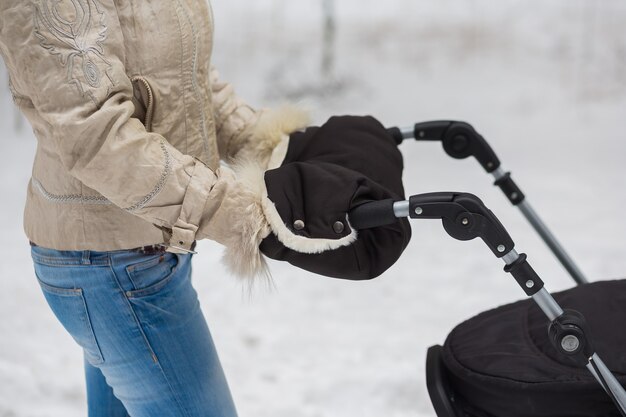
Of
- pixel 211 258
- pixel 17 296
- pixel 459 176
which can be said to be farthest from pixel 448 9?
pixel 17 296

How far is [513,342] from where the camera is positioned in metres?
1.25

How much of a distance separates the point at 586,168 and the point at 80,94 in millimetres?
3613

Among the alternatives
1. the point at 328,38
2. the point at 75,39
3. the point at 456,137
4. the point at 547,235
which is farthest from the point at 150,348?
the point at 328,38

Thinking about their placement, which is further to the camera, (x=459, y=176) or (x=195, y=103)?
(x=459, y=176)

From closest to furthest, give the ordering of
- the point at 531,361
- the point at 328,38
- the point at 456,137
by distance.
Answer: the point at 531,361, the point at 456,137, the point at 328,38

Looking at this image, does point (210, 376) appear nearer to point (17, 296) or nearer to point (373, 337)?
point (373, 337)

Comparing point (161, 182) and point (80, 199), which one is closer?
point (161, 182)

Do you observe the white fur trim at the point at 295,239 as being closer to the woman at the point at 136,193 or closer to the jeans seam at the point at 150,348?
the woman at the point at 136,193

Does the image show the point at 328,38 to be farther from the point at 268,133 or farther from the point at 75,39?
the point at 75,39

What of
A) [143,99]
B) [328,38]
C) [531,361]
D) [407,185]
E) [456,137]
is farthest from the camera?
[328,38]

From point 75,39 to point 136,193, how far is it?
0.71 feet

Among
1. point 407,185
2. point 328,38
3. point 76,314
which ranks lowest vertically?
point 407,185

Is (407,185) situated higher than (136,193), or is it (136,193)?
(136,193)

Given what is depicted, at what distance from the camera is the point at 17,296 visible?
9.29 feet
